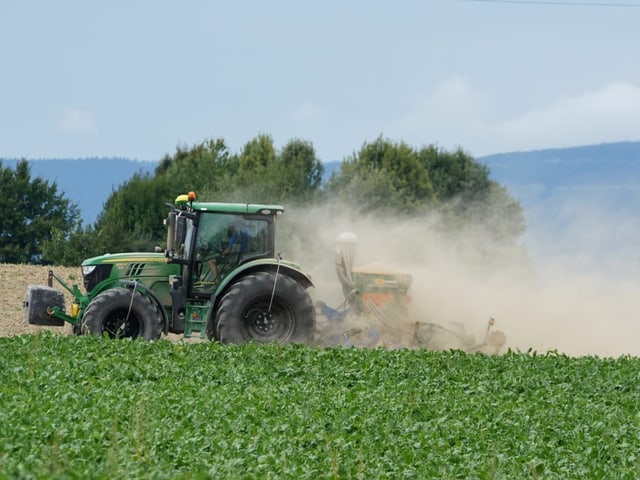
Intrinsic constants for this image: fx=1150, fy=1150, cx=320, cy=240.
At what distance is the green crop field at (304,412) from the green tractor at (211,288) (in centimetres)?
139

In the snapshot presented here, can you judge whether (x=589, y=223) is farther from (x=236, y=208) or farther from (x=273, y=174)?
(x=236, y=208)

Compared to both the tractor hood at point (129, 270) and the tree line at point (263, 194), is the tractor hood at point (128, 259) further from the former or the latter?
the tree line at point (263, 194)

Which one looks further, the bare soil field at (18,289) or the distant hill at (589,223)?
the distant hill at (589,223)

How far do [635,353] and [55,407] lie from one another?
52.0 ft

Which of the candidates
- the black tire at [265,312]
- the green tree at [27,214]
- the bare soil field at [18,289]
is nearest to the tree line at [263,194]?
the green tree at [27,214]

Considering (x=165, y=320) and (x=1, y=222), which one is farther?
(x=1, y=222)

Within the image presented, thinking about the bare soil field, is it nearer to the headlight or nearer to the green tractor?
the headlight

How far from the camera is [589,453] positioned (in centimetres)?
1097

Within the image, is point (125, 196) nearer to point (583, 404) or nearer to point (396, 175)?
point (396, 175)

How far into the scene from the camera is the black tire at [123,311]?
1806cm

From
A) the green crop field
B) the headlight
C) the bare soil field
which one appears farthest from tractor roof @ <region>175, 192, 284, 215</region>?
the bare soil field

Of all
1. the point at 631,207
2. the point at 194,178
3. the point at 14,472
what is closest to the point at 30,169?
the point at 194,178

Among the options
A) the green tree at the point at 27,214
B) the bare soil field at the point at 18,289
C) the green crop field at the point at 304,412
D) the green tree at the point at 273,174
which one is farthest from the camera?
the green tree at the point at 27,214

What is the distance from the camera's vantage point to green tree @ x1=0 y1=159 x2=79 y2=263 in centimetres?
6241
